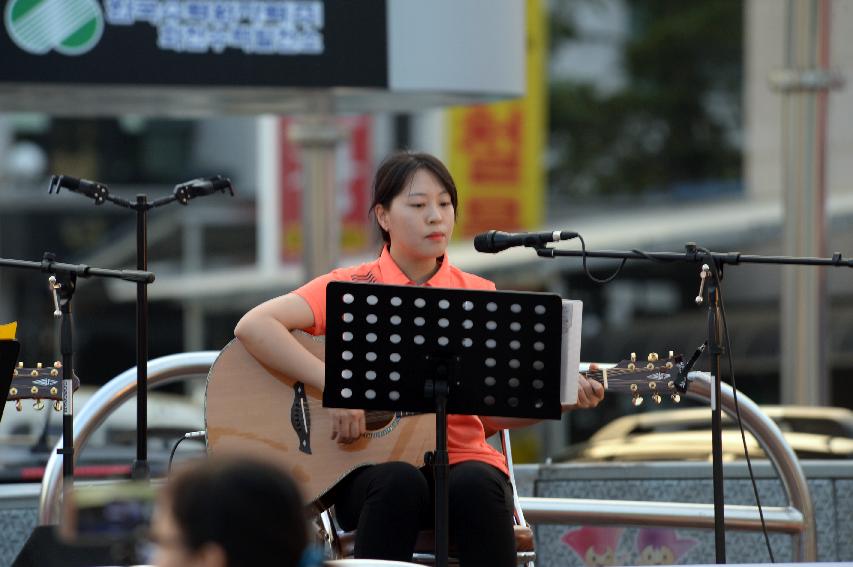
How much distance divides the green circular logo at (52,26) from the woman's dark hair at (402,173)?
72.7 inches

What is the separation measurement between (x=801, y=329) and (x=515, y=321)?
3.74 m

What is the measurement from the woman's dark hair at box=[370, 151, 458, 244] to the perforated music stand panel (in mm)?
719

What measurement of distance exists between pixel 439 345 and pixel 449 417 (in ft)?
1.92

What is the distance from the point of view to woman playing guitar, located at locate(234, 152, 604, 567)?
3930 mm

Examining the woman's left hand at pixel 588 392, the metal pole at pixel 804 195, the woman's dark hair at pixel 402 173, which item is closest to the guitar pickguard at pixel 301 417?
the woman's dark hair at pixel 402 173

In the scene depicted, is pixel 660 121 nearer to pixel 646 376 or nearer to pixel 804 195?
pixel 804 195

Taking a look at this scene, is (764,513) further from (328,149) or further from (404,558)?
(328,149)

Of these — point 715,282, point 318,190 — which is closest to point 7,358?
point 715,282

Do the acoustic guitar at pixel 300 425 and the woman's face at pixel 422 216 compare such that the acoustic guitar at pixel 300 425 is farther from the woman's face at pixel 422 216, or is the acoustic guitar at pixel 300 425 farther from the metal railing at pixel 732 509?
the metal railing at pixel 732 509

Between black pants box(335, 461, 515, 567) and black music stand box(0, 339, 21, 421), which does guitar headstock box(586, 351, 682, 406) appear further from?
black music stand box(0, 339, 21, 421)

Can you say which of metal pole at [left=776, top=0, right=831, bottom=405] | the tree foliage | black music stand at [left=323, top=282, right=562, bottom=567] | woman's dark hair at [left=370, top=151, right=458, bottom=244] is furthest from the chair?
the tree foliage

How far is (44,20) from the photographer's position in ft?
18.6

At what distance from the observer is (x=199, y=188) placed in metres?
4.81

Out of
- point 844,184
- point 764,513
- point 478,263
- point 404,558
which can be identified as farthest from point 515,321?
point 844,184
